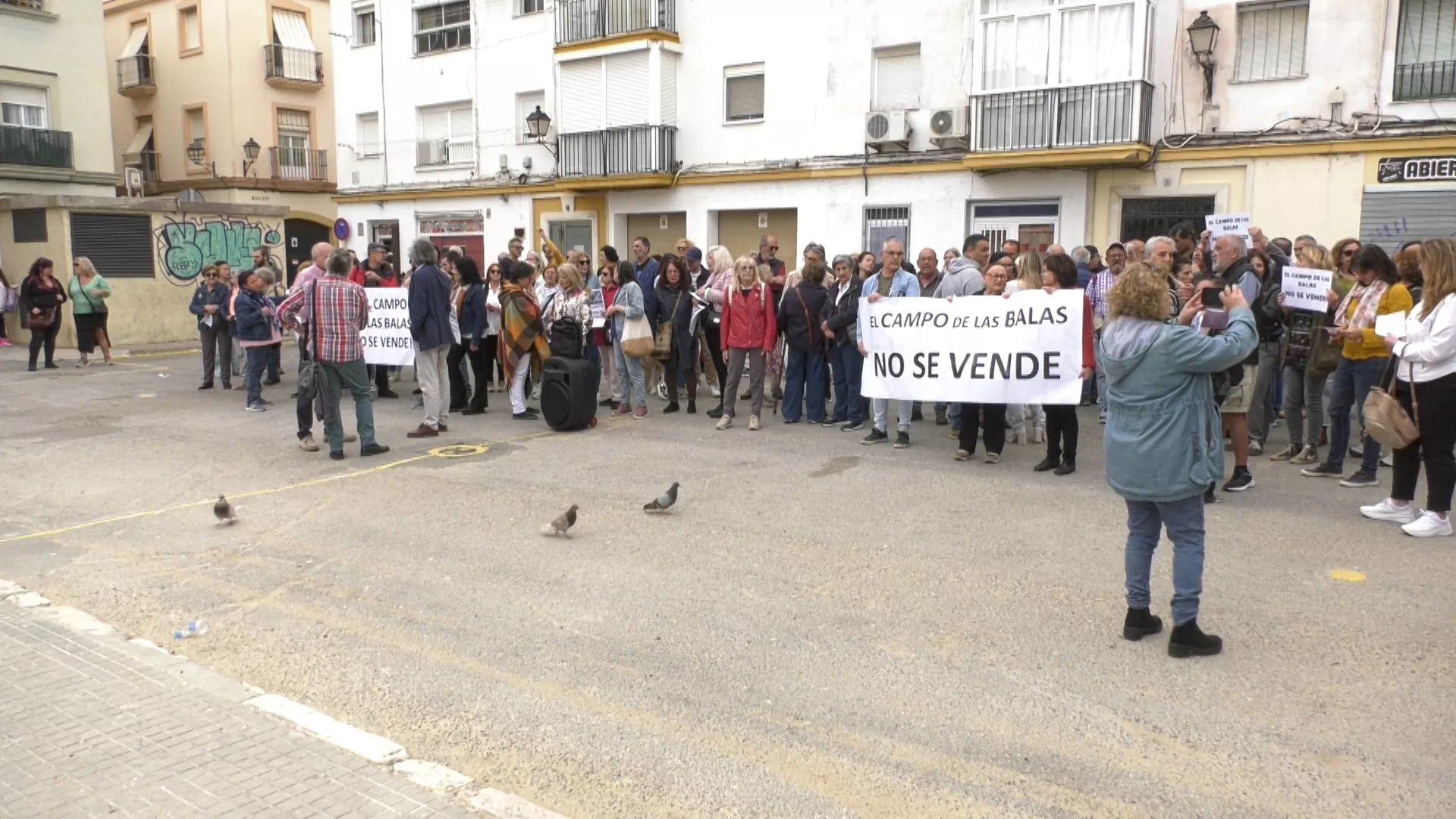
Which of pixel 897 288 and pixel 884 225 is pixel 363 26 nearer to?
pixel 884 225

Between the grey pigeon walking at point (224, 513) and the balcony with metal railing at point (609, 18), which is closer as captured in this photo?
the grey pigeon walking at point (224, 513)

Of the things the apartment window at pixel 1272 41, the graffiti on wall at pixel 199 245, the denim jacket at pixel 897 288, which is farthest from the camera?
the graffiti on wall at pixel 199 245

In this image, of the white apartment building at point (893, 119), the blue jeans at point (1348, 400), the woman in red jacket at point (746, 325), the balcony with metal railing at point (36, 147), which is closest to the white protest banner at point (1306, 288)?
the blue jeans at point (1348, 400)

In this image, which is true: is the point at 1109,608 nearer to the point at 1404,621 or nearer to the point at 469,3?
the point at 1404,621

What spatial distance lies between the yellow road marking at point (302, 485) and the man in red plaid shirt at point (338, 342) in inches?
23.7

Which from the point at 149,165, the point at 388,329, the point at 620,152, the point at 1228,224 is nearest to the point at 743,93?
the point at 620,152

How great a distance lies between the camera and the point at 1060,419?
934 cm

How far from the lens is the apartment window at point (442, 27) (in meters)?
29.2

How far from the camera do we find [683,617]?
580cm

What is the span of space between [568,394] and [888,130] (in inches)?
497

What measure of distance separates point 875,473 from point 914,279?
2.39m

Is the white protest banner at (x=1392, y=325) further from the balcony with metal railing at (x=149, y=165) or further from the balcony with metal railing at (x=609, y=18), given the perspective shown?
the balcony with metal railing at (x=149, y=165)

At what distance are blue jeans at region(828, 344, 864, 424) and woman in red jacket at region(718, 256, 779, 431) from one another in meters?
0.77

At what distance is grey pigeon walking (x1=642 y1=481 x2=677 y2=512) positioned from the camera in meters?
7.84
